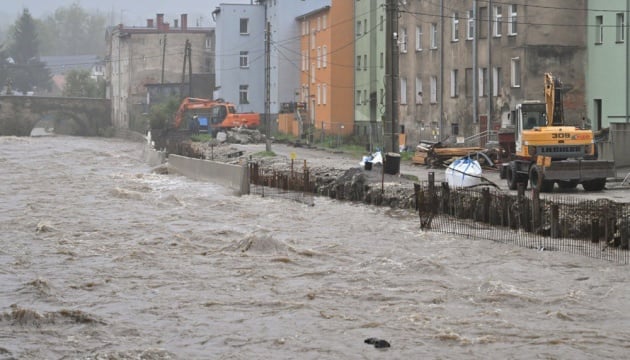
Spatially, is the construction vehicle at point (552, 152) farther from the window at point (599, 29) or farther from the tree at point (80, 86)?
the tree at point (80, 86)

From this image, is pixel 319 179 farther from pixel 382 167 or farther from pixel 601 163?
pixel 601 163

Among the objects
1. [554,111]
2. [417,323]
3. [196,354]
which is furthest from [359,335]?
[554,111]

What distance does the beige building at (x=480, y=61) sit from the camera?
5306 centimetres

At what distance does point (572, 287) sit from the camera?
19578 mm

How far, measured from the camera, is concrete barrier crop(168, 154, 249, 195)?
132ft

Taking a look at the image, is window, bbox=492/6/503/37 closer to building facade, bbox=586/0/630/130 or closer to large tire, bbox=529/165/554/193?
building facade, bbox=586/0/630/130

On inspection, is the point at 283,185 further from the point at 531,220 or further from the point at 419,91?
the point at 419,91

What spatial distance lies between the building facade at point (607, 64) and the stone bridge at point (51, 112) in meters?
78.8

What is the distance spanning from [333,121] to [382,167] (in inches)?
1844

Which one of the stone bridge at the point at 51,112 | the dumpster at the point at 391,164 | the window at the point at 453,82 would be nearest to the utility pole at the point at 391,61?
the dumpster at the point at 391,164

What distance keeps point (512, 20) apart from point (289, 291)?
38555 mm

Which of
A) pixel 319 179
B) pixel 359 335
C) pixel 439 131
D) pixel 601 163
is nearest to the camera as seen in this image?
pixel 359 335

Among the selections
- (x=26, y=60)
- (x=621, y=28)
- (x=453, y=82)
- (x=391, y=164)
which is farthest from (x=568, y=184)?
(x=26, y=60)

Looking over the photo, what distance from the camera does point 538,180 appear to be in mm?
33156
